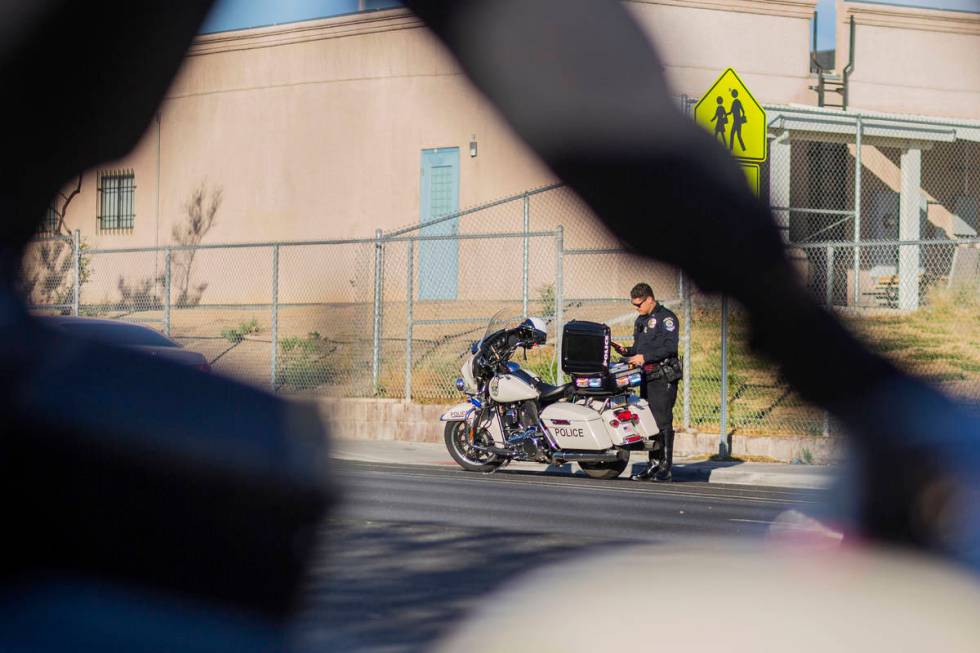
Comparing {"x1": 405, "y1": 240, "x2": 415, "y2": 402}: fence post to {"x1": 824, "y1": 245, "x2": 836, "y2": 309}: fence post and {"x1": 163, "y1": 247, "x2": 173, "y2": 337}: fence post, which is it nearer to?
{"x1": 163, "y1": 247, "x2": 173, "y2": 337}: fence post

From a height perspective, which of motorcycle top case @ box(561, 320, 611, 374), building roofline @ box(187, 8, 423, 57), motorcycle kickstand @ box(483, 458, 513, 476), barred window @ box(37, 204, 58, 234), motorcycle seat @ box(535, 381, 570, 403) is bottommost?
motorcycle kickstand @ box(483, 458, 513, 476)

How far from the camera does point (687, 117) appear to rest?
27.0 inches

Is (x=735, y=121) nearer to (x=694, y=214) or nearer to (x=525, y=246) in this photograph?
(x=694, y=214)

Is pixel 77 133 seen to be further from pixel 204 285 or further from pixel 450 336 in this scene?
pixel 450 336

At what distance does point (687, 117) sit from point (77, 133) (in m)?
0.37

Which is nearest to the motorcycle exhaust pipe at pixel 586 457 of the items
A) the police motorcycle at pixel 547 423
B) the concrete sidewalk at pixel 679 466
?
the police motorcycle at pixel 547 423

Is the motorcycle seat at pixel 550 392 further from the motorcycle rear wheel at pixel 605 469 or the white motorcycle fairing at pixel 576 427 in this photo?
the motorcycle rear wheel at pixel 605 469

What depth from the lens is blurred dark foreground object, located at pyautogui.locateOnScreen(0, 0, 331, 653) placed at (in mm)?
766

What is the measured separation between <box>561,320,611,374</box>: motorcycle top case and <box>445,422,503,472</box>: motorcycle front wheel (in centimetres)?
813

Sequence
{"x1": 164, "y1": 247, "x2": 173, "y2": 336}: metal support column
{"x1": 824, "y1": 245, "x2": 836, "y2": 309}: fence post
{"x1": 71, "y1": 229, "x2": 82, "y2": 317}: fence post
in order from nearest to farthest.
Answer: {"x1": 824, "y1": 245, "x2": 836, "y2": 309}: fence post
{"x1": 71, "y1": 229, "x2": 82, "y2": 317}: fence post
{"x1": 164, "y1": 247, "x2": 173, "y2": 336}: metal support column

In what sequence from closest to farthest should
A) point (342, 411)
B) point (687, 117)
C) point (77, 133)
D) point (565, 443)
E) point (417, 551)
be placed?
point (687, 117)
point (77, 133)
point (342, 411)
point (417, 551)
point (565, 443)

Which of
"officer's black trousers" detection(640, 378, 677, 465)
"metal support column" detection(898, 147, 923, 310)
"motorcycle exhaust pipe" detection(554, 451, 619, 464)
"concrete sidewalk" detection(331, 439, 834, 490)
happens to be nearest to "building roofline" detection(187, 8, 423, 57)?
"metal support column" detection(898, 147, 923, 310)

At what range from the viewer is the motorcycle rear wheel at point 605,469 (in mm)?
9516

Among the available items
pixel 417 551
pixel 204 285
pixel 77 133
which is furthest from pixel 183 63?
pixel 417 551
